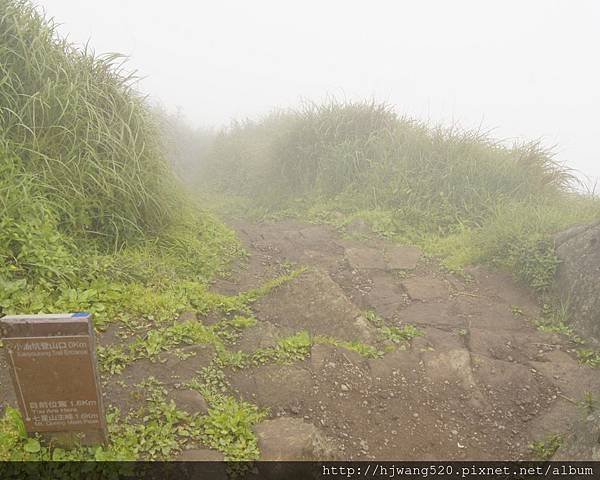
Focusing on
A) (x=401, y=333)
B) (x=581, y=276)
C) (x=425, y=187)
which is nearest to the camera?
(x=401, y=333)

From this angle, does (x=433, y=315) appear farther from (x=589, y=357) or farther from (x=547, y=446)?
(x=547, y=446)

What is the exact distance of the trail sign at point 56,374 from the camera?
7.06ft

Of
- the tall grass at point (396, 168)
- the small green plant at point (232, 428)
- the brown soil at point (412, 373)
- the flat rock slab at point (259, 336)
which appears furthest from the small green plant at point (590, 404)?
the tall grass at point (396, 168)

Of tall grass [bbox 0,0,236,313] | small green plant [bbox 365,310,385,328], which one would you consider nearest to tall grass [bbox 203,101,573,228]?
small green plant [bbox 365,310,385,328]

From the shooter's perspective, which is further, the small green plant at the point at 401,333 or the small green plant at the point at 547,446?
the small green plant at the point at 401,333

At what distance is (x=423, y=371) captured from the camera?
3.50 metres

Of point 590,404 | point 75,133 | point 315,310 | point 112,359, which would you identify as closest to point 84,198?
point 75,133

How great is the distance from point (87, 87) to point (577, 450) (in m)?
4.94

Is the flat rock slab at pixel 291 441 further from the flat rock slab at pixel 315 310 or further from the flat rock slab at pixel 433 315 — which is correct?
the flat rock slab at pixel 433 315

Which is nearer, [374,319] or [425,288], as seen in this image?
[374,319]

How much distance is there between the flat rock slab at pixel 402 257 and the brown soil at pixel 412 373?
28 centimetres

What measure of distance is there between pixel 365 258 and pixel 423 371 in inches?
84.6

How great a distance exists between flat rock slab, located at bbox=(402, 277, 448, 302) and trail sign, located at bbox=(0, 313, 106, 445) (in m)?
3.20

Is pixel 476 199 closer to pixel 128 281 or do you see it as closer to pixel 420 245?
pixel 420 245
